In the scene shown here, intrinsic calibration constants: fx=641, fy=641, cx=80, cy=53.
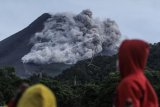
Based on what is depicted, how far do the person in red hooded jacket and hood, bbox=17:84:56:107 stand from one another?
0.60m

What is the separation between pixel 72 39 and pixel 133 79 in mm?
135021

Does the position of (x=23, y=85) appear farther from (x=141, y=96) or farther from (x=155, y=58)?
(x=155, y=58)

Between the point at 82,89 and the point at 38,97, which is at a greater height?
the point at 38,97

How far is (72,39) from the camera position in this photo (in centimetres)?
14038

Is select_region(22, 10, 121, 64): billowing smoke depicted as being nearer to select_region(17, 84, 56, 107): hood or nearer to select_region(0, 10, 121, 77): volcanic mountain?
select_region(0, 10, 121, 77): volcanic mountain

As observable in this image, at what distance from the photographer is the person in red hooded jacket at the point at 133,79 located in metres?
5.34

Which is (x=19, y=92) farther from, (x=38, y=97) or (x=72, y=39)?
(x=72, y=39)

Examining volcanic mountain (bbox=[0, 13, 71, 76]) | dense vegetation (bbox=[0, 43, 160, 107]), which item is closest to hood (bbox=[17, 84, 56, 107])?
dense vegetation (bbox=[0, 43, 160, 107])

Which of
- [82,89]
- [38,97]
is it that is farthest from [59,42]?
[38,97]

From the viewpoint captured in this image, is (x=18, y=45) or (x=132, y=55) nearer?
(x=132, y=55)

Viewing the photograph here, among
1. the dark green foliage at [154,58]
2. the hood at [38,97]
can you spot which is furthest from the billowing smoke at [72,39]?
the hood at [38,97]

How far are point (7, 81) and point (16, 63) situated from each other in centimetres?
8278

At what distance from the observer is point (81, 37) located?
136250mm

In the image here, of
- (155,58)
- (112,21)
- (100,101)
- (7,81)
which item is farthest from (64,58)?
(100,101)
